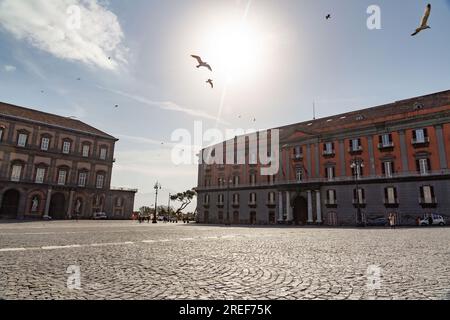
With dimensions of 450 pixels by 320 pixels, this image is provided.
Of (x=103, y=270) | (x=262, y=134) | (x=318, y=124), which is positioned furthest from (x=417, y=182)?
(x=103, y=270)

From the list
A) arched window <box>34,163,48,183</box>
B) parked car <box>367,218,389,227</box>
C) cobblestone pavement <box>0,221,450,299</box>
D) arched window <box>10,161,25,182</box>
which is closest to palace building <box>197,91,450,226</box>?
parked car <box>367,218,389,227</box>

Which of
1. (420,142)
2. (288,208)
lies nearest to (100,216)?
(288,208)

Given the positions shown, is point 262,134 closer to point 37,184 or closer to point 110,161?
point 110,161

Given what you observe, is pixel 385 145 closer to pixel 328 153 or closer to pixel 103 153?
pixel 328 153

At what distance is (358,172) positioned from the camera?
3275 cm

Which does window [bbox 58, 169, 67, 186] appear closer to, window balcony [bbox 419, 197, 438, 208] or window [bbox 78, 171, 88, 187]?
window [bbox 78, 171, 88, 187]

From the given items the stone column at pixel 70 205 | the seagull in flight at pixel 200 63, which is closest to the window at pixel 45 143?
the stone column at pixel 70 205

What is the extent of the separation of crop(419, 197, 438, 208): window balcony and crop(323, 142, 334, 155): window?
1119cm

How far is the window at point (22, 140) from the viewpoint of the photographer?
133 feet

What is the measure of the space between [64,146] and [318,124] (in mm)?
41964

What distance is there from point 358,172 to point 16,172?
48.7 meters

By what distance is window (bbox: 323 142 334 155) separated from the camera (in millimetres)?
35500

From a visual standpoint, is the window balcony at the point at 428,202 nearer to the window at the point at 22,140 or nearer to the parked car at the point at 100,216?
the parked car at the point at 100,216
